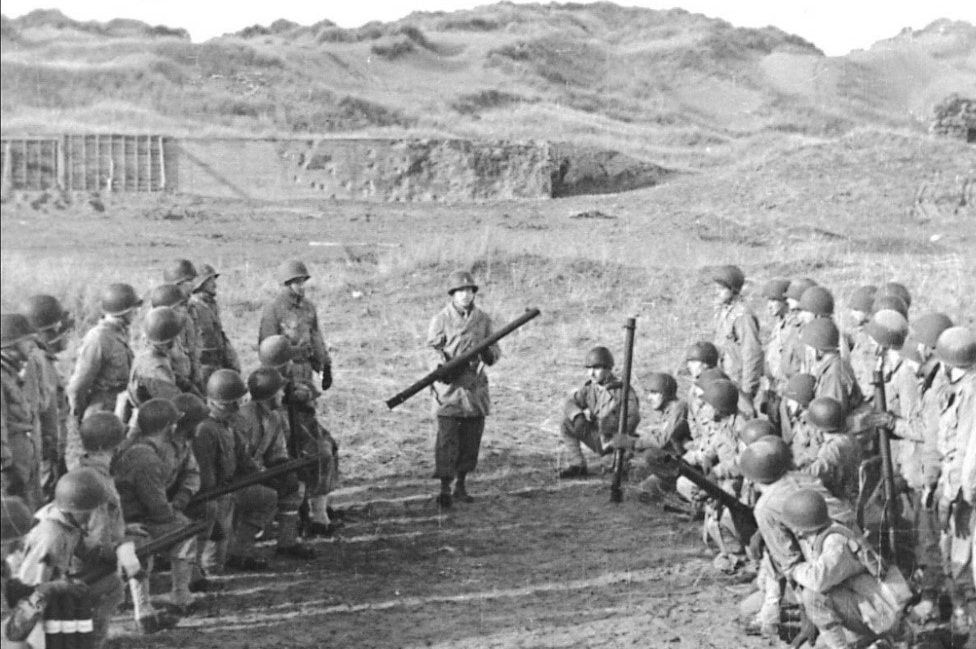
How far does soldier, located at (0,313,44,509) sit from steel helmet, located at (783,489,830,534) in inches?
164

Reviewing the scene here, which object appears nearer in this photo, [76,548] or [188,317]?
[76,548]

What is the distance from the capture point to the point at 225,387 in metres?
8.06

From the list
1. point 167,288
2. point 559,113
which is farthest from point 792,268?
point 559,113

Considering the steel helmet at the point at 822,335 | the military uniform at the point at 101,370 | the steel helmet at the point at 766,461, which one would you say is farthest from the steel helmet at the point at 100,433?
the steel helmet at the point at 822,335

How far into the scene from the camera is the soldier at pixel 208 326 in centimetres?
987

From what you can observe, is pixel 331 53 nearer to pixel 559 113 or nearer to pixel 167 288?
pixel 559 113

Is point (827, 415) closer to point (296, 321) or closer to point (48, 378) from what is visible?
point (296, 321)

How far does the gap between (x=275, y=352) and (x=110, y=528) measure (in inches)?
106

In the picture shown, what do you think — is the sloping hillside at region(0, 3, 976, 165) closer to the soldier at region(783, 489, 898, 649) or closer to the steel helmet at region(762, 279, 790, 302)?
the steel helmet at region(762, 279, 790, 302)

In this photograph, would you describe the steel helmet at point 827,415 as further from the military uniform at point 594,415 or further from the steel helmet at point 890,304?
the military uniform at point 594,415

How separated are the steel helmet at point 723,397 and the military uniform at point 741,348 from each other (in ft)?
5.45

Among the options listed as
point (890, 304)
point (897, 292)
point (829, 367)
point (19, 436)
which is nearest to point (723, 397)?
point (829, 367)

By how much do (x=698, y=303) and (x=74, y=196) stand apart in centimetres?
1534

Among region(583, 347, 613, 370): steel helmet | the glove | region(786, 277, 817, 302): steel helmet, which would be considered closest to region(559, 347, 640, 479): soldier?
region(583, 347, 613, 370): steel helmet
